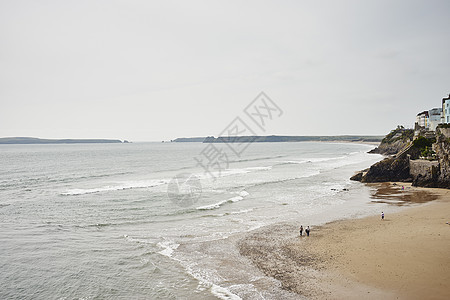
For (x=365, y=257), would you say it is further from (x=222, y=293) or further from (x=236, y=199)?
(x=236, y=199)

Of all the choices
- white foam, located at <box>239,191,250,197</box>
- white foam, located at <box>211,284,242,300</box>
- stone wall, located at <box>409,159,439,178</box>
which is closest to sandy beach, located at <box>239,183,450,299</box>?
white foam, located at <box>211,284,242,300</box>

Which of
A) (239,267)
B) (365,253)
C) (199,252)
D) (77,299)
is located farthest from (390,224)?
(77,299)

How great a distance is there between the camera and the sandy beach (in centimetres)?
1353

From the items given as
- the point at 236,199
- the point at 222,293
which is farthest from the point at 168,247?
the point at 236,199

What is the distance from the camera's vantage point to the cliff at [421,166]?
1318 inches

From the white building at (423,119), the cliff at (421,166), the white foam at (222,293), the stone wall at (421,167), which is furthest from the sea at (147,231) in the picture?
the white building at (423,119)

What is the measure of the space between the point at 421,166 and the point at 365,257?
2797 cm

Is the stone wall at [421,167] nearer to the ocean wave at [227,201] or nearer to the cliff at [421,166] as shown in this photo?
the cliff at [421,166]

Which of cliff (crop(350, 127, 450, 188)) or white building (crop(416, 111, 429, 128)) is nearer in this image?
cliff (crop(350, 127, 450, 188))

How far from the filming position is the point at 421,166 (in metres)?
38.2

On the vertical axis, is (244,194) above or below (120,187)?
below

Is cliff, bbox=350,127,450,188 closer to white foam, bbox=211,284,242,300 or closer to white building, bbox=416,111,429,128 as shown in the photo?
white foam, bbox=211,284,242,300

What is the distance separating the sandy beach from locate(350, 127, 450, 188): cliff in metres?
10.5

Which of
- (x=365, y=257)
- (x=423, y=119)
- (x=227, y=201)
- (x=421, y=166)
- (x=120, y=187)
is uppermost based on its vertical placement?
(x=423, y=119)
